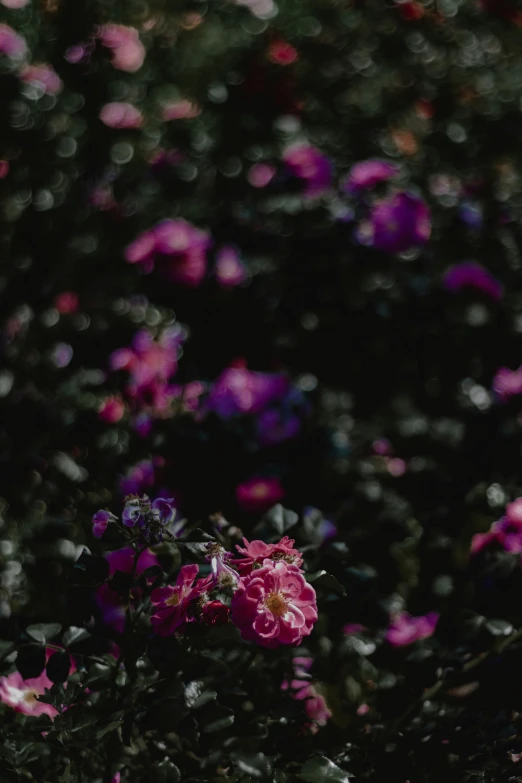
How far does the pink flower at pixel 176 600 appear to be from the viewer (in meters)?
0.85

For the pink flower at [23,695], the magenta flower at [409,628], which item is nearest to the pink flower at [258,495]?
the magenta flower at [409,628]

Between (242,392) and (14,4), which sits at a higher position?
(14,4)

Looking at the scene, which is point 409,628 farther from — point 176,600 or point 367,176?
point 367,176

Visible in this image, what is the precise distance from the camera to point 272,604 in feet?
2.73

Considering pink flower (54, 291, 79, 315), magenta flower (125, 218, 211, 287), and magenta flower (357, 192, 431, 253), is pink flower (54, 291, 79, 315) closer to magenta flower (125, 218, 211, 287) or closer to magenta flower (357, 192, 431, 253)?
magenta flower (125, 218, 211, 287)

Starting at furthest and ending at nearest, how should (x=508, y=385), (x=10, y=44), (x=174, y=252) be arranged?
(x=10, y=44)
(x=174, y=252)
(x=508, y=385)

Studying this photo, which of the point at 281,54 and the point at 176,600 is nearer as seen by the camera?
the point at 176,600

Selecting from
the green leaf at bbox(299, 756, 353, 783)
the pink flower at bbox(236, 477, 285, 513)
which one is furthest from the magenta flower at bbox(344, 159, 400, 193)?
the green leaf at bbox(299, 756, 353, 783)

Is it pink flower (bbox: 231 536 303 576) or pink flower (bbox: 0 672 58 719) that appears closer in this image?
pink flower (bbox: 231 536 303 576)

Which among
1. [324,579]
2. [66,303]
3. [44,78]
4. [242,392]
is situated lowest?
[66,303]

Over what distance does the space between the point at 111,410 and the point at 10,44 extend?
1157 millimetres

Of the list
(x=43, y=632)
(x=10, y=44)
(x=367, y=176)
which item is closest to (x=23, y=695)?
(x=43, y=632)

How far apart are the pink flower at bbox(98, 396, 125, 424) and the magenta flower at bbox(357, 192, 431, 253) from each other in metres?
0.65

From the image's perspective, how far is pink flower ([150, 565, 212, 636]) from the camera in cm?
85
